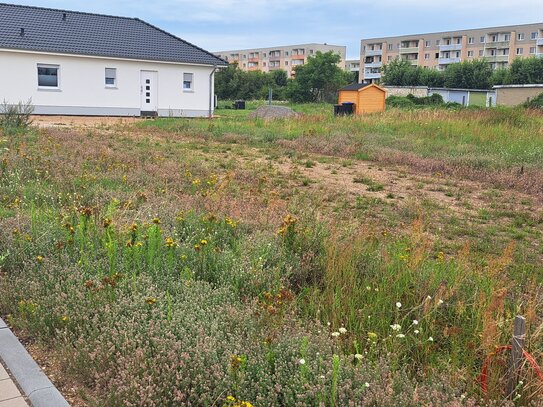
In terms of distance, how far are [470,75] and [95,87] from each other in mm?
50201

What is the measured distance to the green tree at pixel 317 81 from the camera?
55250mm

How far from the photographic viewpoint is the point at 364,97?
3231cm

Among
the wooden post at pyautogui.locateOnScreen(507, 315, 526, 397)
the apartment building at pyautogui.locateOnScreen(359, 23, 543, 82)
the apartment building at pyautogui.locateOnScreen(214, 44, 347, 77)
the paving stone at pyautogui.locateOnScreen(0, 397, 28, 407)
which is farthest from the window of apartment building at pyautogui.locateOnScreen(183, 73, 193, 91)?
the apartment building at pyautogui.locateOnScreen(214, 44, 347, 77)

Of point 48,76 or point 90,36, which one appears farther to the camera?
point 90,36

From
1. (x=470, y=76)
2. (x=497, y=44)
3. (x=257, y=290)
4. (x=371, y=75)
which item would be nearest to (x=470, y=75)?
(x=470, y=76)

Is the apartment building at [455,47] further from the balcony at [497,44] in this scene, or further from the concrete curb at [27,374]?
the concrete curb at [27,374]

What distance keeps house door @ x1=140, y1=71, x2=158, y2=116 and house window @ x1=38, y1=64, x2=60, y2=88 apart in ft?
14.0

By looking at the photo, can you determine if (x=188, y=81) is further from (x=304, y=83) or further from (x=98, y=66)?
(x=304, y=83)

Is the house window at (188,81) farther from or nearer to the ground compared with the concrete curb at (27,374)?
farther from the ground

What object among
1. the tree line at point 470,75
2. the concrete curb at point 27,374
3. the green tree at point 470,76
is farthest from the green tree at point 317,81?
the concrete curb at point 27,374

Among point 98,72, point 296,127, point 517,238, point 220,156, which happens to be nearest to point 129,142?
point 220,156

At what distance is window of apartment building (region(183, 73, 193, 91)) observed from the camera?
102 ft

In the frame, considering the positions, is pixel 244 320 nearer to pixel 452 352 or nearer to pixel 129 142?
pixel 452 352

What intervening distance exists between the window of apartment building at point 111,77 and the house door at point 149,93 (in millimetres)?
1453
